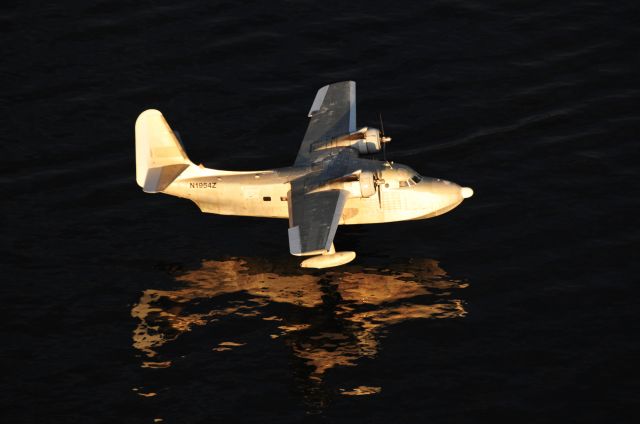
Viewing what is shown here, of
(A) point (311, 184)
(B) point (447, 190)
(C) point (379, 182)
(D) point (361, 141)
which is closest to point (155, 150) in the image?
(A) point (311, 184)

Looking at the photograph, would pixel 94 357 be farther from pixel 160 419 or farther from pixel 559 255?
pixel 559 255

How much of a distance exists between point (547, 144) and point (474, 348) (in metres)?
21.8

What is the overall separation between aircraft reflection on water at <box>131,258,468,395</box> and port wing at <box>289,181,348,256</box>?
3563mm

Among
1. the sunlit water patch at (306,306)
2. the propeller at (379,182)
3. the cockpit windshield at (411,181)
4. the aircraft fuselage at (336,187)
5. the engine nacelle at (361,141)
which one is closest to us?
the sunlit water patch at (306,306)

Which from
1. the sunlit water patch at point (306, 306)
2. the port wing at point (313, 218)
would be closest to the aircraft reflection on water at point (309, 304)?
the sunlit water patch at point (306, 306)

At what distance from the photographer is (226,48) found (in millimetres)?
88500

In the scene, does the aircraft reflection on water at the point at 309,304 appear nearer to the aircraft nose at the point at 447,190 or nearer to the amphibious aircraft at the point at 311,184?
the amphibious aircraft at the point at 311,184

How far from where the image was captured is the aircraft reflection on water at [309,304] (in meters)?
62.2

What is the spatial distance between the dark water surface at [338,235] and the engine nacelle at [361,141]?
504cm

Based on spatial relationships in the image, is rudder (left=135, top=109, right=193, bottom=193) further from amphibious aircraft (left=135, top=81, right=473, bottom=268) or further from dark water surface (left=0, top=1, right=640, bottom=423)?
dark water surface (left=0, top=1, right=640, bottom=423)

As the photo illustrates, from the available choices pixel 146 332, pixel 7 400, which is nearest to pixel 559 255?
pixel 146 332

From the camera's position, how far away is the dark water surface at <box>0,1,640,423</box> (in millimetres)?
59312

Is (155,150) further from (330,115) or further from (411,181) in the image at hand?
(411,181)

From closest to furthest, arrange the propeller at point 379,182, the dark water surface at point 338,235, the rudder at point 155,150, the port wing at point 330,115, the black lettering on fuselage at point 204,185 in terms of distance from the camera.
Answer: the dark water surface at point 338,235 → the propeller at point 379,182 → the black lettering on fuselage at point 204,185 → the rudder at point 155,150 → the port wing at point 330,115
